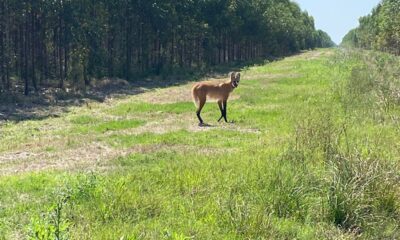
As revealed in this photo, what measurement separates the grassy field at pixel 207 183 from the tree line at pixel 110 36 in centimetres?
1621

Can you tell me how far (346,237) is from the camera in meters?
5.59

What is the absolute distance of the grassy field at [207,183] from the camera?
18.5 ft

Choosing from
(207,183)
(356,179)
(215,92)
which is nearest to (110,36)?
(215,92)

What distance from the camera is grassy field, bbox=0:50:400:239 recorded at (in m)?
5.65

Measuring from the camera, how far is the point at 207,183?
292 inches

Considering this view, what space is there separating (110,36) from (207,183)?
3199 cm

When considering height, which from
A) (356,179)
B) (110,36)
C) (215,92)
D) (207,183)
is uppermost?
(110,36)

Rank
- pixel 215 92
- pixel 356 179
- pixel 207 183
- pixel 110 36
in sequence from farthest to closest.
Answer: pixel 110 36, pixel 215 92, pixel 207 183, pixel 356 179

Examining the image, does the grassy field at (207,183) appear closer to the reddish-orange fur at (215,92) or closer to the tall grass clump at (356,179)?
the tall grass clump at (356,179)

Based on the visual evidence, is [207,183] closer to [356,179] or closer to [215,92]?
[356,179]

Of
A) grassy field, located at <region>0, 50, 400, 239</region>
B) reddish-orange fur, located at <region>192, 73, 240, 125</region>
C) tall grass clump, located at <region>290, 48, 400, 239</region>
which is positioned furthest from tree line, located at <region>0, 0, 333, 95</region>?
tall grass clump, located at <region>290, 48, 400, 239</region>

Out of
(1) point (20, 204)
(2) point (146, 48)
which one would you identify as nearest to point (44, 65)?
(2) point (146, 48)

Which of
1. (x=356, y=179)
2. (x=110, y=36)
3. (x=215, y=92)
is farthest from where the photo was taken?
(x=110, y=36)

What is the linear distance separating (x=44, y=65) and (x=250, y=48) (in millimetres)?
52407
